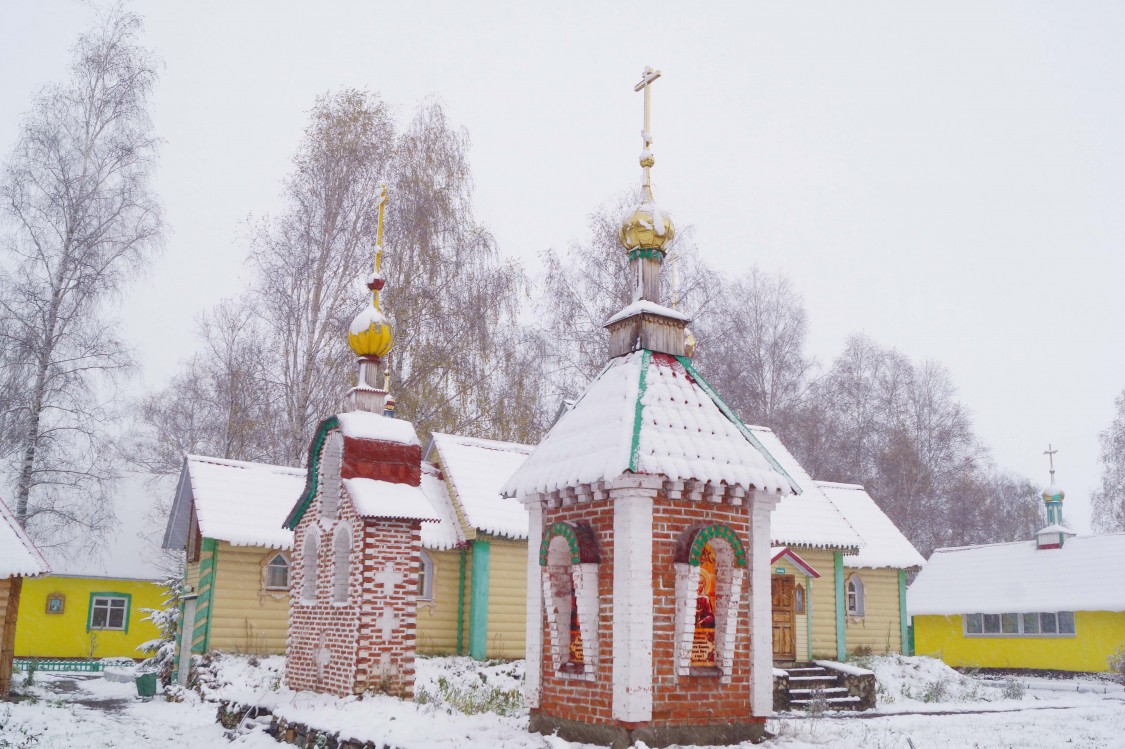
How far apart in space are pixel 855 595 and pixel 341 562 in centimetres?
1489

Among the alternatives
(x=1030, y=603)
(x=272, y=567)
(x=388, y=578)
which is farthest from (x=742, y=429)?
(x=1030, y=603)

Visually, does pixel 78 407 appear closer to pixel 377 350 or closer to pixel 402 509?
pixel 377 350

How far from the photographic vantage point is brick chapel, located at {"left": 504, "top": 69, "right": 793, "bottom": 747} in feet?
30.3

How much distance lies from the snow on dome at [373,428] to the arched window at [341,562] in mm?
1321

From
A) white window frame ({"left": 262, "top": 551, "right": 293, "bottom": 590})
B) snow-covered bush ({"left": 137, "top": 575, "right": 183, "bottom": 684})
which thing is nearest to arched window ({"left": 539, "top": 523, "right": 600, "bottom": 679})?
white window frame ({"left": 262, "top": 551, "right": 293, "bottom": 590})

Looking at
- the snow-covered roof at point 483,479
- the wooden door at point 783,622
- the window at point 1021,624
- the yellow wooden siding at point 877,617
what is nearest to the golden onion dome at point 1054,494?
the window at point 1021,624

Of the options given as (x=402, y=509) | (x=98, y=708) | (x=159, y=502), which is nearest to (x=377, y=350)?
(x=402, y=509)

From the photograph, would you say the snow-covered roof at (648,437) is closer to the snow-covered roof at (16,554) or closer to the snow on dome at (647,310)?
the snow on dome at (647,310)

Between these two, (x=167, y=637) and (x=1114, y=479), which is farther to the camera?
(x=1114, y=479)

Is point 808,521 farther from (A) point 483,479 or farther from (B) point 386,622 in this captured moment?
(B) point 386,622

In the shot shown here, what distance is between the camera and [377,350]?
1432cm

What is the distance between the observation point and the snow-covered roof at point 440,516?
19.0 meters

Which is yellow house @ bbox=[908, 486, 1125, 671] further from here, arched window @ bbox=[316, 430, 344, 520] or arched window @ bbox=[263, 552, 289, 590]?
arched window @ bbox=[316, 430, 344, 520]

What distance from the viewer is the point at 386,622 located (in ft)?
41.7
